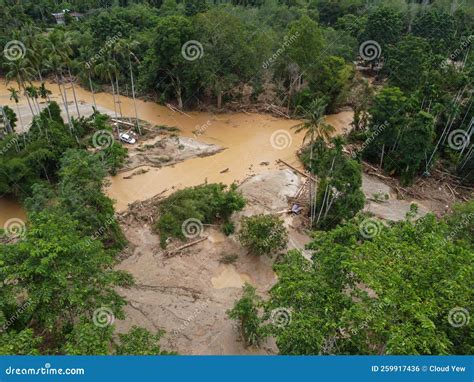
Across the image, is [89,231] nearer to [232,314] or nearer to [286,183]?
[232,314]

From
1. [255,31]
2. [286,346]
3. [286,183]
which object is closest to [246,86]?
[255,31]

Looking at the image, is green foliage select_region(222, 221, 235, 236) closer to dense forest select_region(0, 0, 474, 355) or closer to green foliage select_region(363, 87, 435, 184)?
dense forest select_region(0, 0, 474, 355)
